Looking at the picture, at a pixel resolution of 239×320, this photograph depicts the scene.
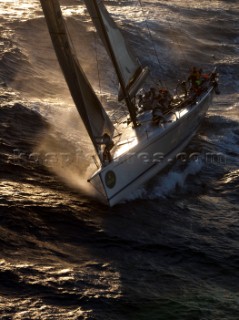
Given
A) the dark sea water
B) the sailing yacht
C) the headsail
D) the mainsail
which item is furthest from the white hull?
the headsail

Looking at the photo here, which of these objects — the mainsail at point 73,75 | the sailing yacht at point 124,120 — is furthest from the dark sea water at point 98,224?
the mainsail at point 73,75

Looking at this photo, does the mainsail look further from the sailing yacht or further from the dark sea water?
the dark sea water

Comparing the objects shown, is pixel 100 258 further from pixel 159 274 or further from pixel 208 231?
pixel 208 231

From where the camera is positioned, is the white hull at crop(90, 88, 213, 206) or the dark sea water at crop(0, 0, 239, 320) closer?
the dark sea water at crop(0, 0, 239, 320)

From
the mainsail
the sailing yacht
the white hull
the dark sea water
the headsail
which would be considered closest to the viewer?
the dark sea water

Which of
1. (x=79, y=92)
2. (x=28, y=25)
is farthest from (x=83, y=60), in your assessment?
(x=79, y=92)

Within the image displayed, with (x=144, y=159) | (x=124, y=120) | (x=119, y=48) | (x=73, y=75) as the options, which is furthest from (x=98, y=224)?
(x=124, y=120)

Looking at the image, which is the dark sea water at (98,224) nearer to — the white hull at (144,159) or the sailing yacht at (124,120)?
the white hull at (144,159)

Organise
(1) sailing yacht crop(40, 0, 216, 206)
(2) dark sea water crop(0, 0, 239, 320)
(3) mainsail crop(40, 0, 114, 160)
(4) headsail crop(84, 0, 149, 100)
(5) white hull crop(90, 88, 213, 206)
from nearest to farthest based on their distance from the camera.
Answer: (2) dark sea water crop(0, 0, 239, 320)
(3) mainsail crop(40, 0, 114, 160)
(1) sailing yacht crop(40, 0, 216, 206)
(5) white hull crop(90, 88, 213, 206)
(4) headsail crop(84, 0, 149, 100)
